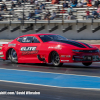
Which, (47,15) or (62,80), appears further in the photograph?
(47,15)

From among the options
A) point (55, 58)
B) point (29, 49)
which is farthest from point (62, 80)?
point (29, 49)

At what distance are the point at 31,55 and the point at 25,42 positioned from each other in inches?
29.0

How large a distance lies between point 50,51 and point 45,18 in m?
16.7

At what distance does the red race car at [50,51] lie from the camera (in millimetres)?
10828

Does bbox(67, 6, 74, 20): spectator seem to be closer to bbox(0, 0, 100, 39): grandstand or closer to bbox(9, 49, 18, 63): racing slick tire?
bbox(0, 0, 100, 39): grandstand

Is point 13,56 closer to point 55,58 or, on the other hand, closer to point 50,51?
point 50,51

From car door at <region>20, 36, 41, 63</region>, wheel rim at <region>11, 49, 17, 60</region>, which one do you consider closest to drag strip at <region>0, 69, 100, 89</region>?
car door at <region>20, 36, 41, 63</region>

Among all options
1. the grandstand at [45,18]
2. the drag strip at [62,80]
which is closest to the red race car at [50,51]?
the drag strip at [62,80]

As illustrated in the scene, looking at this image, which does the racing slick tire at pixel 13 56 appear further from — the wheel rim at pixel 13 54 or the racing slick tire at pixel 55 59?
the racing slick tire at pixel 55 59

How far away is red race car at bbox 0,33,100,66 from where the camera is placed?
10.8m

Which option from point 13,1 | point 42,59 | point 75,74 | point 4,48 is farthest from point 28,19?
point 75,74

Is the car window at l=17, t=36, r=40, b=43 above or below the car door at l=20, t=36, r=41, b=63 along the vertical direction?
above

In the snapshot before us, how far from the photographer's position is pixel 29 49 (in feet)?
39.4

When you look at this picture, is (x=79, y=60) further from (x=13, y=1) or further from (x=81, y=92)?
(x=13, y=1)
